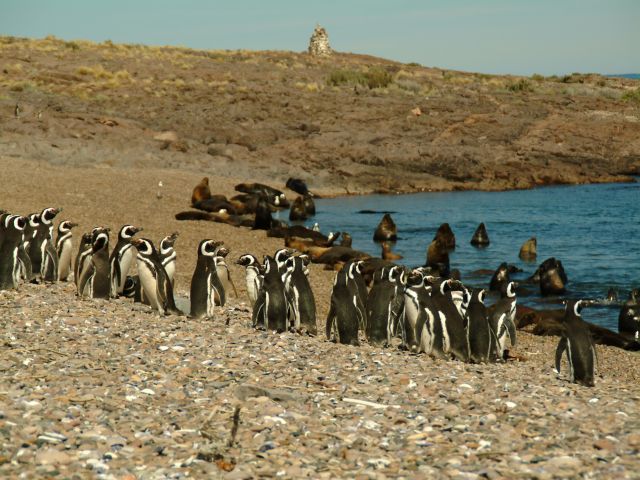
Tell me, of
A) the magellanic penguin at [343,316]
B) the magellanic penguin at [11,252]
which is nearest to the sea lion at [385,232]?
the magellanic penguin at [343,316]

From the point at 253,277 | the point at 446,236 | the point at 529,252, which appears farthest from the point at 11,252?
the point at 529,252

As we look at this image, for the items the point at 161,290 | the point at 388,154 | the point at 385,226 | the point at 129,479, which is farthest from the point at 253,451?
the point at 388,154

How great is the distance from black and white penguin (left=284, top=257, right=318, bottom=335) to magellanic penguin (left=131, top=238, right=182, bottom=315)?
5.24 feet

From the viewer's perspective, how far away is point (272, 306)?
11.8m

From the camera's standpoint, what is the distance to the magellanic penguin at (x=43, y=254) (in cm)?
1381

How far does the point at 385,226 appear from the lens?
27703mm

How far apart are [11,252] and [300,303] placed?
4.35 m

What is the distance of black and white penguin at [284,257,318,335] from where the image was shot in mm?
12461

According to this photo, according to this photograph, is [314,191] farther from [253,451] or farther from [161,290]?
[253,451]

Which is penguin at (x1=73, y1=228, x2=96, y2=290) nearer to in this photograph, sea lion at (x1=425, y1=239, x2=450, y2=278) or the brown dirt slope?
sea lion at (x1=425, y1=239, x2=450, y2=278)

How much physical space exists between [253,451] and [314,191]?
111ft

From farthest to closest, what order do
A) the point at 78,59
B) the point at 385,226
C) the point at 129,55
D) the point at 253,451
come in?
1. the point at 129,55
2. the point at 78,59
3. the point at 385,226
4. the point at 253,451

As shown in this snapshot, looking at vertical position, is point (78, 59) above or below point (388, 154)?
above

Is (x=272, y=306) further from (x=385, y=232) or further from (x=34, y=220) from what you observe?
(x=385, y=232)
